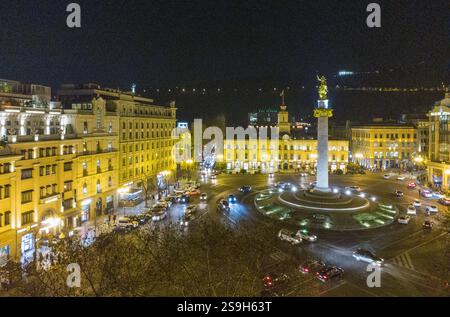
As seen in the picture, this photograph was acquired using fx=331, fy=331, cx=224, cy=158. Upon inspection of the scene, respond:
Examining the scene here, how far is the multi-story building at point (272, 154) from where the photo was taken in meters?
103

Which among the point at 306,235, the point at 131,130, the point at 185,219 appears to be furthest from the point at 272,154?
the point at 306,235

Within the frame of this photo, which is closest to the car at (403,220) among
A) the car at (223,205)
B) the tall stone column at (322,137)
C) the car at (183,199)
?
the tall stone column at (322,137)

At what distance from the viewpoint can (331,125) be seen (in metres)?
137

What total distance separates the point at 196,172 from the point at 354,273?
73108 mm

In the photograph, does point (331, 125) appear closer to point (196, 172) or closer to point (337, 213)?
point (196, 172)

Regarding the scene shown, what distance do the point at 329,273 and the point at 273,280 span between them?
6.51m

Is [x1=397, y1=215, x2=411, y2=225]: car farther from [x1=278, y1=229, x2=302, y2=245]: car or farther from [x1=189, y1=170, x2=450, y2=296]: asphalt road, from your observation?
[x1=278, y1=229, x2=302, y2=245]: car

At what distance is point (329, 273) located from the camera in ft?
97.7

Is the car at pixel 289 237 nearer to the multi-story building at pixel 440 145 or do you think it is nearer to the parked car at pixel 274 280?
the parked car at pixel 274 280

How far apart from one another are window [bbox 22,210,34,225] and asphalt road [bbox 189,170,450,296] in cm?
2338

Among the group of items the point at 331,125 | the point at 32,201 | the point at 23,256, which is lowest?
the point at 23,256

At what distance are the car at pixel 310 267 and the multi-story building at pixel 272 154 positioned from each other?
7099 cm
